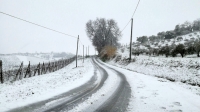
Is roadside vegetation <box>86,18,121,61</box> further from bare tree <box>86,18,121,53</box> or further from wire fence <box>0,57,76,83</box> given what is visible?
wire fence <box>0,57,76,83</box>

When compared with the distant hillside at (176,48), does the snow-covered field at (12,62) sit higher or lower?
lower

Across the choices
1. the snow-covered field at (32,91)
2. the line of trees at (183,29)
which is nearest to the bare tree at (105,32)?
the line of trees at (183,29)

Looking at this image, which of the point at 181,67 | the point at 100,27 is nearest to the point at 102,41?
the point at 100,27

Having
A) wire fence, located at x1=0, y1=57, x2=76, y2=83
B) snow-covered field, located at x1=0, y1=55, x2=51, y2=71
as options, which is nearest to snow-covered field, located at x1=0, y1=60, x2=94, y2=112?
wire fence, located at x1=0, y1=57, x2=76, y2=83

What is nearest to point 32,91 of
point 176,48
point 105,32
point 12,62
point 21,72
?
point 21,72

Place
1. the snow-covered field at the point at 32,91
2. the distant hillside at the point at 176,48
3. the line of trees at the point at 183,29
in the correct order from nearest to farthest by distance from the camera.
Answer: the snow-covered field at the point at 32,91
the distant hillside at the point at 176,48
the line of trees at the point at 183,29

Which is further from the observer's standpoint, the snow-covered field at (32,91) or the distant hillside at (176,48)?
the distant hillside at (176,48)

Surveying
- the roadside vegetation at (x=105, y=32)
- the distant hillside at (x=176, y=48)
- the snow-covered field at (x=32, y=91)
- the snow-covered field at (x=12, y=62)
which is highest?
the roadside vegetation at (x=105, y=32)

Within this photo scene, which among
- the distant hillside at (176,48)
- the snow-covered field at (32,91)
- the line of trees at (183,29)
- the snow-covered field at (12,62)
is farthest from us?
the line of trees at (183,29)

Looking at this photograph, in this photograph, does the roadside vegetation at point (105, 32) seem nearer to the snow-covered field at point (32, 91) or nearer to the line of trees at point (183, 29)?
the line of trees at point (183, 29)

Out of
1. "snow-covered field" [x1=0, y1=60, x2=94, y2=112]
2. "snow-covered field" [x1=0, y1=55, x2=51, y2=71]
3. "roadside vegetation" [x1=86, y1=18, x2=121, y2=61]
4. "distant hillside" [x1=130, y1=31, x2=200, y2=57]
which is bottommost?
"snow-covered field" [x1=0, y1=55, x2=51, y2=71]

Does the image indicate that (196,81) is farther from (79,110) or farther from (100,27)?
(100,27)

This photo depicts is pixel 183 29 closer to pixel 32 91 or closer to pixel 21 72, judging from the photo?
pixel 21 72

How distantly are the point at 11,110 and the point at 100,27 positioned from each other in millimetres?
48814
